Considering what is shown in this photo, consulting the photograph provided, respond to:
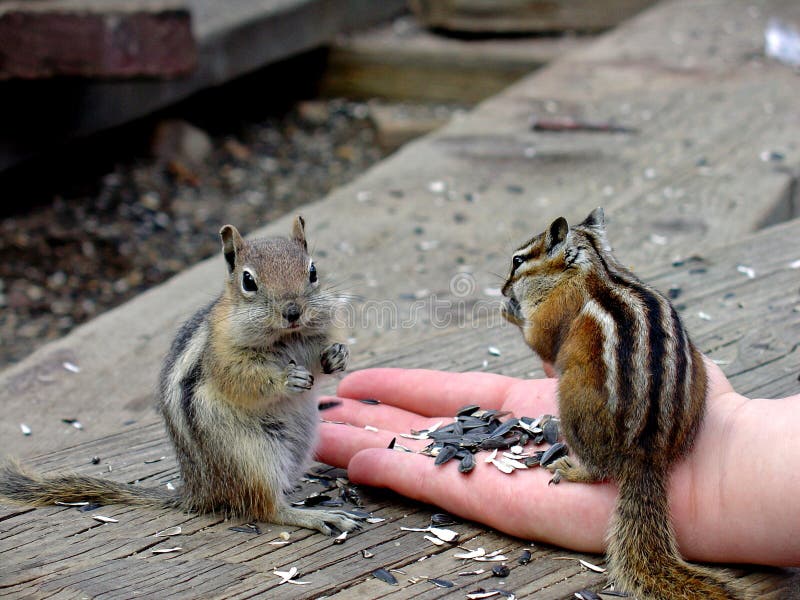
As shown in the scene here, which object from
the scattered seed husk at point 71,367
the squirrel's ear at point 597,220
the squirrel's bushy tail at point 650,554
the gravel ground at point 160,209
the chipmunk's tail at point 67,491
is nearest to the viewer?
the squirrel's bushy tail at point 650,554

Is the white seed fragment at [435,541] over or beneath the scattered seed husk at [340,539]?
beneath

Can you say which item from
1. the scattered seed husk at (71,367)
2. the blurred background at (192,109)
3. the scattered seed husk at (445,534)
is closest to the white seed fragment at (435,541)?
the scattered seed husk at (445,534)

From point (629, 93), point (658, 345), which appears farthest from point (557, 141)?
point (658, 345)

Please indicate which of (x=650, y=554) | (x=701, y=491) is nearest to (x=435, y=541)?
(x=650, y=554)

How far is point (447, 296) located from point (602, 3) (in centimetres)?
516

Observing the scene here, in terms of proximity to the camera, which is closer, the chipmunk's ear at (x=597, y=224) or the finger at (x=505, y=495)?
the finger at (x=505, y=495)

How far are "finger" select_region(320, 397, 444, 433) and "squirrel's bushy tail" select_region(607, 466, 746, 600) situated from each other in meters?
0.76

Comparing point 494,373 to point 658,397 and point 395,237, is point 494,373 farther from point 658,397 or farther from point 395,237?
point 395,237

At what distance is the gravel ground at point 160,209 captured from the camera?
577 centimetres

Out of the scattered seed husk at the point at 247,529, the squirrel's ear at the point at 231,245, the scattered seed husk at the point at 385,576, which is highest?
the squirrel's ear at the point at 231,245

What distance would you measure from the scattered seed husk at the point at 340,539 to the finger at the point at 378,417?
53 centimetres

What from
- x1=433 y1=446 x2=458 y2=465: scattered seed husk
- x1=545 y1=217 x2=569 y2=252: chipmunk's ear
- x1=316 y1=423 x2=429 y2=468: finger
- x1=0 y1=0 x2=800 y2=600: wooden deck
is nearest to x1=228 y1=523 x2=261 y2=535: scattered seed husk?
x1=0 y1=0 x2=800 y2=600: wooden deck

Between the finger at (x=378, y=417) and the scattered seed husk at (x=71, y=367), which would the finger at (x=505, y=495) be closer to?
the finger at (x=378, y=417)

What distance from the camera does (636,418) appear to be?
80.0 inches
